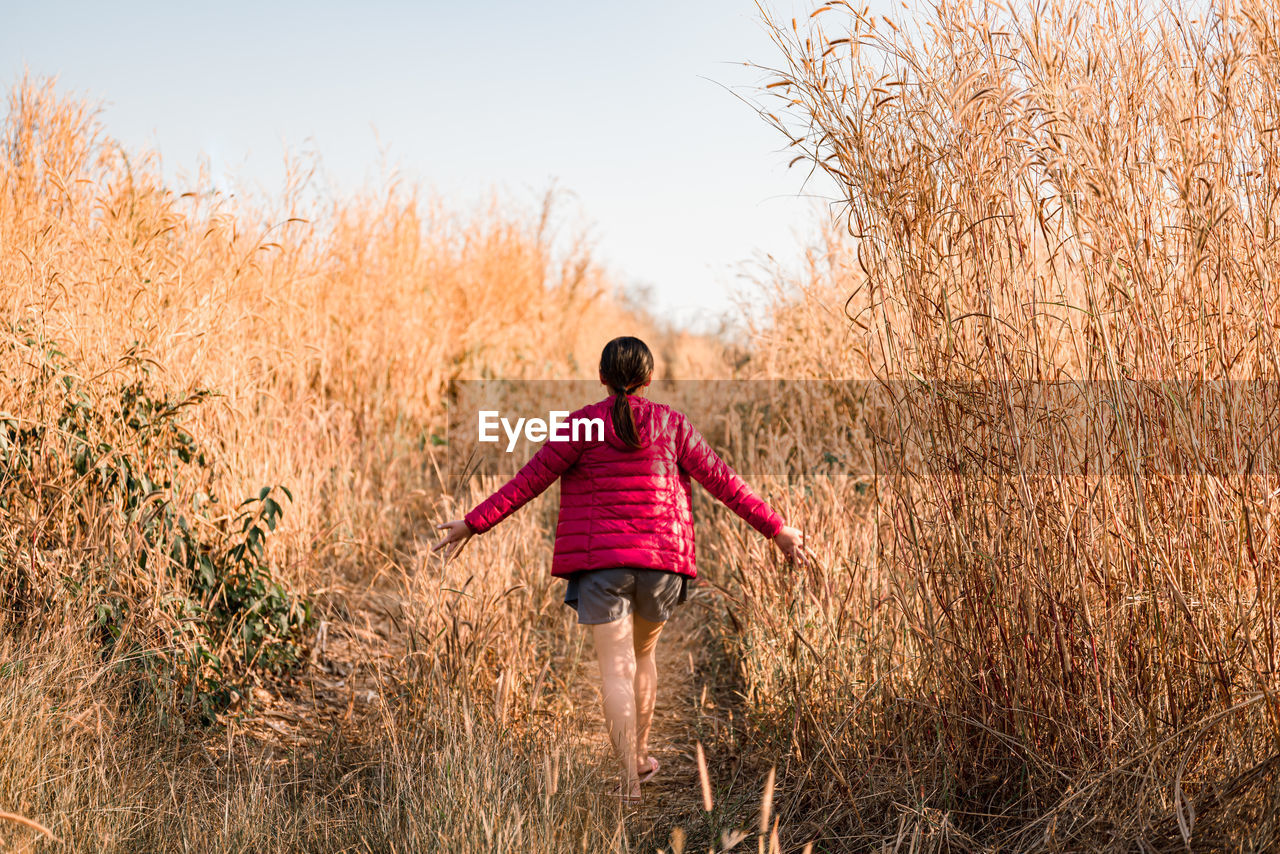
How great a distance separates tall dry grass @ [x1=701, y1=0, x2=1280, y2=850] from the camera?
211 centimetres

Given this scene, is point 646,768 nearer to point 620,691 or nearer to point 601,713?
point 620,691

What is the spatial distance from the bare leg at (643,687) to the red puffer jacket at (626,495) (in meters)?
0.29

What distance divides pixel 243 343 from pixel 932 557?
3578 millimetres

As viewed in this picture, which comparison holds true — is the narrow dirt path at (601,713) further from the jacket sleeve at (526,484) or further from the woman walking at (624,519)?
the jacket sleeve at (526,484)

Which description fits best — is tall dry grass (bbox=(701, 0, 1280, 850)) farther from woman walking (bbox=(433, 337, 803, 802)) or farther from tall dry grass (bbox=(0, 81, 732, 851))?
tall dry grass (bbox=(0, 81, 732, 851))

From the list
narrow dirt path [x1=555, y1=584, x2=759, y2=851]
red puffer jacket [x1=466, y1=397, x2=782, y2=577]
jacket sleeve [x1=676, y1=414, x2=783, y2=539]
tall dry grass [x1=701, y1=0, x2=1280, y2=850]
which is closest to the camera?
tall dry grass [x1=701, y1=0, x2=1280, y2=850]

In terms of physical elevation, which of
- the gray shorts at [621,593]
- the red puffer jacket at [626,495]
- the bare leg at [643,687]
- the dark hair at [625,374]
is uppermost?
the dark hair at [625,374]

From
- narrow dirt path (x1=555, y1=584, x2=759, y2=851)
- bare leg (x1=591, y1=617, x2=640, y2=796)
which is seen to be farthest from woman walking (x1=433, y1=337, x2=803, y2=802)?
narrow dirt path (x1=555, y1=584, x2=759, y2=851)

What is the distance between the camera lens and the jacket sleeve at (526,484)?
2.81 metres

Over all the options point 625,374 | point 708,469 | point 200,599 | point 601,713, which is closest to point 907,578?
point 708,469

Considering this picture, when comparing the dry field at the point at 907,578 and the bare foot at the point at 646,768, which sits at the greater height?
the dry field at the point at 907,578

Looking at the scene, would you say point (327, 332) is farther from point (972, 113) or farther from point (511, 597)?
point (972, 113)

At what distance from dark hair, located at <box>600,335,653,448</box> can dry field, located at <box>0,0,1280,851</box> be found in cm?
74

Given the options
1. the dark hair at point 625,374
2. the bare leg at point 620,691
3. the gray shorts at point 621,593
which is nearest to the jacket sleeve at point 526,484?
the dark hair at point 625,374
